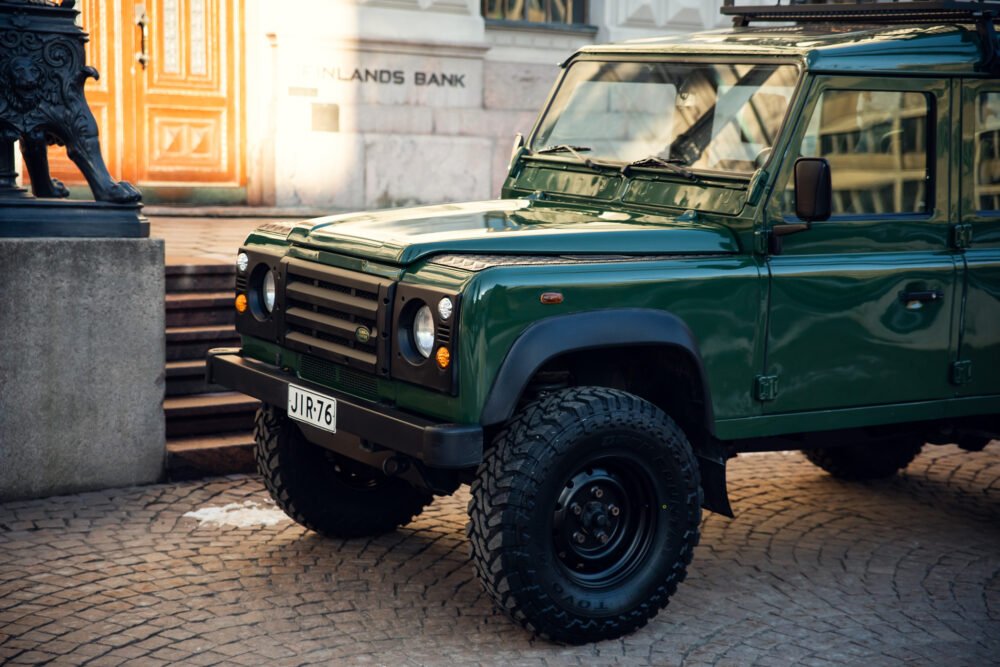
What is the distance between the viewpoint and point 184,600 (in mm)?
5289

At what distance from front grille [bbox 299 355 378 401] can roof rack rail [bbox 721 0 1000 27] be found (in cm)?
281

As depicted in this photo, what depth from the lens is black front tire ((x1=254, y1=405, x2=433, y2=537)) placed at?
228 inches

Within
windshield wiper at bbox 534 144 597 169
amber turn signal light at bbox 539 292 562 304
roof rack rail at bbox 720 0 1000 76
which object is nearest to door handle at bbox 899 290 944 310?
roof rack rail at bbox 720 0 1000 76

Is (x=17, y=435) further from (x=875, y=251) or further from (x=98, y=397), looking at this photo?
(x=875, y=251)

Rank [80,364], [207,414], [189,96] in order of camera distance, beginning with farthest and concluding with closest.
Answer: [189,96] < [207,414] < [80,364]

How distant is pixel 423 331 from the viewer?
15.8 feet

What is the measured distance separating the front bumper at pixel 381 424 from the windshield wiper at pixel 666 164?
1.60m

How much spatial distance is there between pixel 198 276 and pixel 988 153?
424 cm

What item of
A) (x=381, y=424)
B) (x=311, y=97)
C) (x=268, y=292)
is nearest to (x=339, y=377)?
(x=381, y=424)

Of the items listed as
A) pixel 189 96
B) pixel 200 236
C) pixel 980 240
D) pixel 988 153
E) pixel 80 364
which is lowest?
pixel 80 364

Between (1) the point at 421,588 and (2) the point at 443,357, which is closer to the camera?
(2) the point at 443,357

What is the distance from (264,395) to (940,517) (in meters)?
3.33

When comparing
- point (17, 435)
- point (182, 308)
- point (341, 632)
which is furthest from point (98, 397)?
point (341, 632)

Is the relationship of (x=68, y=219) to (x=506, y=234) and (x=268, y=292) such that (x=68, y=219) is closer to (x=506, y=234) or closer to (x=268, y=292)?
(x=268, y=292)
